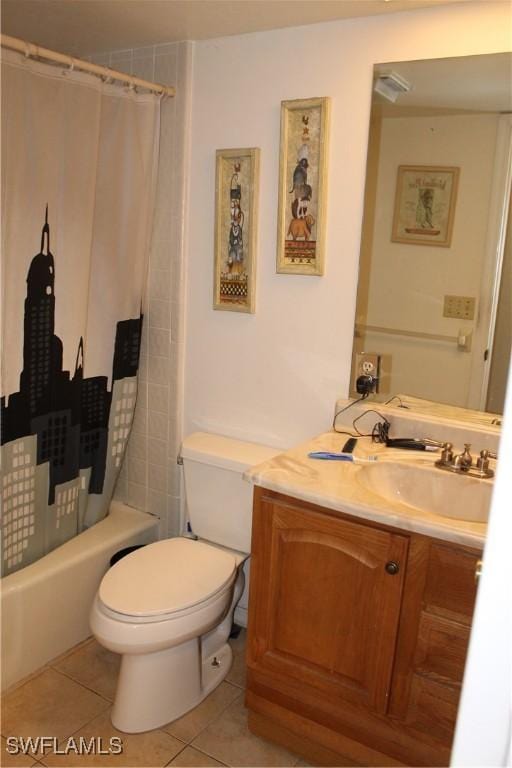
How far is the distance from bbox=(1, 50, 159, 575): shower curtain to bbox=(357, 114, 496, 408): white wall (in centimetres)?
89

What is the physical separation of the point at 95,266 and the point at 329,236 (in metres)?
0.86

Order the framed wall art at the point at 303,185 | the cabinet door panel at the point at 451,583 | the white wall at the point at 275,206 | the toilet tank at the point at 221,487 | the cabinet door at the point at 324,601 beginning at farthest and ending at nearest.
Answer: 1. the toilet tank at the point at 221,487
2. the framed wall art at the point at 303,185
3. the white wall at the point at 275,206
4. the cabinet door at the point at 324,601
5. the cabinet door panel at the point at 451,583

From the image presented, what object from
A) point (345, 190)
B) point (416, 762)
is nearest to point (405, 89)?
point (345, 190)

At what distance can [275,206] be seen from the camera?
2047mm

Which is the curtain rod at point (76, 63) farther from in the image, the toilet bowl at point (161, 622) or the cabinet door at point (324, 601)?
the toilet bowl at point (161, 622)

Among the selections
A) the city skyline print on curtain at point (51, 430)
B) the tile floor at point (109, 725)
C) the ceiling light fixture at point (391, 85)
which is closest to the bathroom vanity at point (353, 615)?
the tile floor at point (109, 725)

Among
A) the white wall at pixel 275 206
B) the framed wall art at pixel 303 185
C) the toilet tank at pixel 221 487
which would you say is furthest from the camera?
the toilet tank at pixel 221 487

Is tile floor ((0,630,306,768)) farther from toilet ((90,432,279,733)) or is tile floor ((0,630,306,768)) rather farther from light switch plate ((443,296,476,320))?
light switch plate ((443,296,476,320))

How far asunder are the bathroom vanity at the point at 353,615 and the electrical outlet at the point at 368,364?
0.95ft

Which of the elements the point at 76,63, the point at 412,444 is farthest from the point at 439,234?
the point at 76,63

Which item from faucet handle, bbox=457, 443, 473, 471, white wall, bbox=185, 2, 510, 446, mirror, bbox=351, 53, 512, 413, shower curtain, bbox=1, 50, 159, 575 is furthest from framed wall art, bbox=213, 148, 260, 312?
faucet handle, bbox=457, 443, 473, 471

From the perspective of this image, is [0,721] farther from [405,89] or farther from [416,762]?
[405,89]

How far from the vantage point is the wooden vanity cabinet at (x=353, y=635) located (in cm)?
144

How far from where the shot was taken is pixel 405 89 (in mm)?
1791
